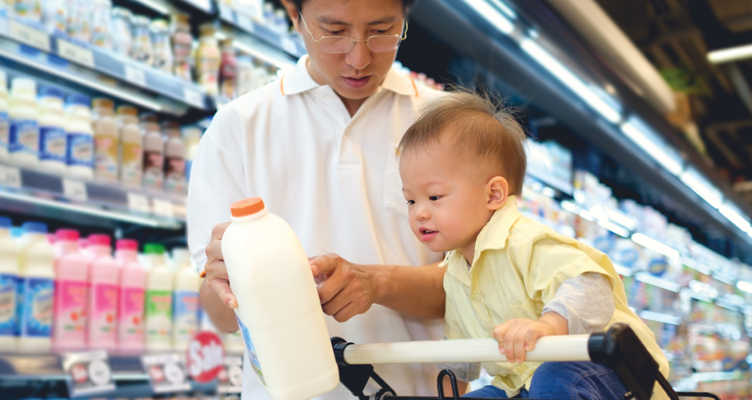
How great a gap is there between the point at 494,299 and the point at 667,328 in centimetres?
627

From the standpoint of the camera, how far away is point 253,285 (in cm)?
83

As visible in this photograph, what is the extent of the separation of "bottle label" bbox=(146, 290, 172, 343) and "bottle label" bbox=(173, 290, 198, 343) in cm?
3

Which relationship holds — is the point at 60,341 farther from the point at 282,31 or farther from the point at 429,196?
the point at 282,31

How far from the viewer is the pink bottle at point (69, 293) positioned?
6.02ft

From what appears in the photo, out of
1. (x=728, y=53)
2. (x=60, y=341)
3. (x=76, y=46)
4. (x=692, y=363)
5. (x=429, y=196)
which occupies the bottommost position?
(x=692, y=363)

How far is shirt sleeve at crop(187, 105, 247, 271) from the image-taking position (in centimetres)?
122

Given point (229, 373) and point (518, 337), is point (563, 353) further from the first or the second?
point (229, 373)

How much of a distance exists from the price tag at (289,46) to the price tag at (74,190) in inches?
35.9

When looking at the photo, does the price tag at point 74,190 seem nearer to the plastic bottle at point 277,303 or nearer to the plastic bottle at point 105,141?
the plastic bottle at point 105,141

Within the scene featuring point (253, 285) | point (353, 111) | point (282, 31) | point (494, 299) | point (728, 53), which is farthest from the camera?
point (728, 53)

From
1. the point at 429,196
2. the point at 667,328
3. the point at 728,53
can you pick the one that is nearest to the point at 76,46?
the point at 429,196

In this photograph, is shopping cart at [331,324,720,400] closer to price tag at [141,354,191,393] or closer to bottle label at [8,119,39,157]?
price tag at [141,354,191,393]

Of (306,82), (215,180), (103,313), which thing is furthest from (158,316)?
(306,82)

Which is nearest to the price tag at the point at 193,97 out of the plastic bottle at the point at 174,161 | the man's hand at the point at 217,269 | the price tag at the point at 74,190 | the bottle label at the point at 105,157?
the plastic bottle at the point at 174,161
